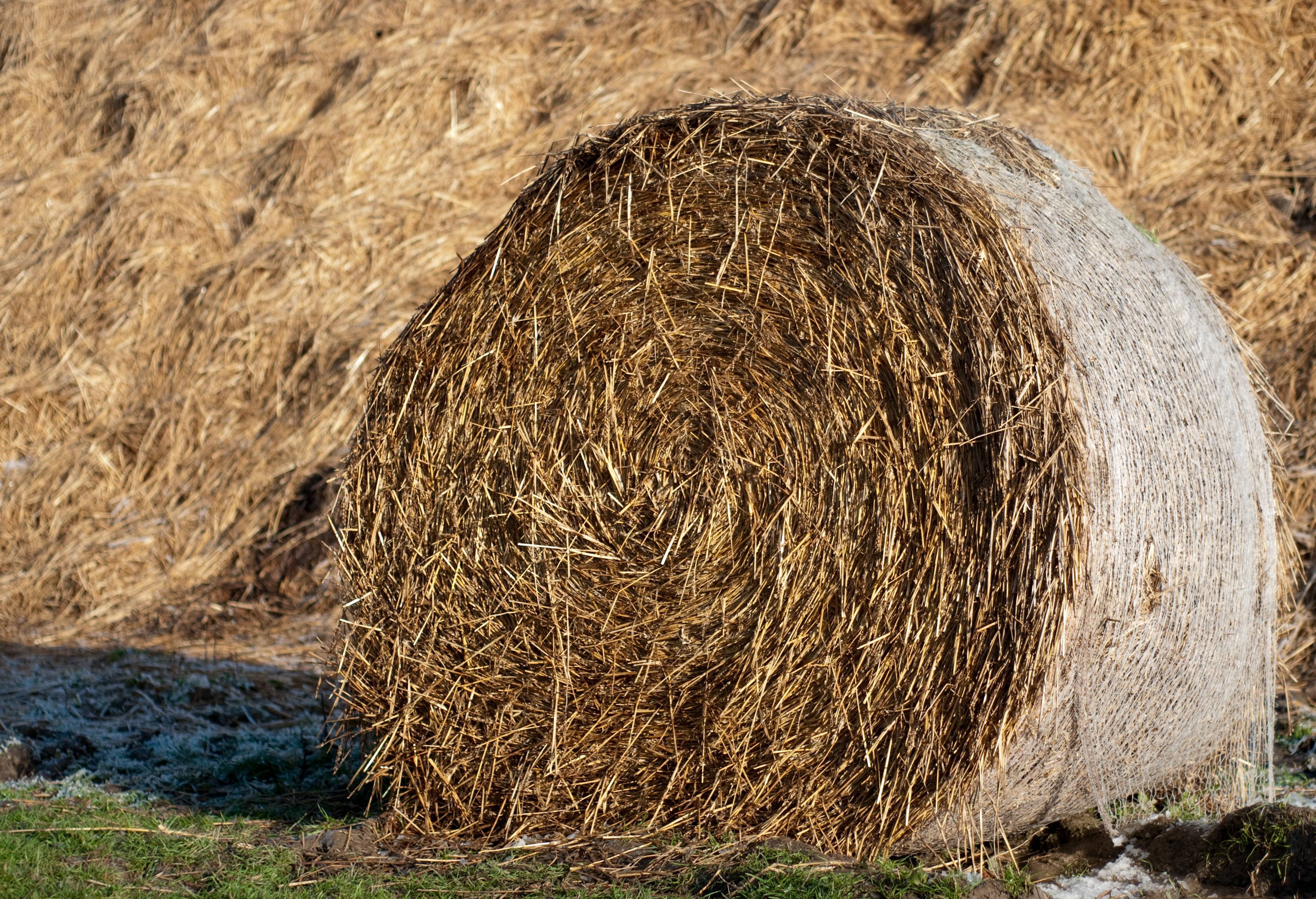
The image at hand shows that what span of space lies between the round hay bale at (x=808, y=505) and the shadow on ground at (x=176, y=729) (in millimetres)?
609

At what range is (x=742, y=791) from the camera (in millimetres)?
3967

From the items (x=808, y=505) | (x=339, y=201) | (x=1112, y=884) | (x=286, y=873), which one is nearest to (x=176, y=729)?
(x=286, y=873)

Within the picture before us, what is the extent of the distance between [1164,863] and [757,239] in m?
2.13

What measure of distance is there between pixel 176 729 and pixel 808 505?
10.6ft

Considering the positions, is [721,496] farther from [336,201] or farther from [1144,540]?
[336,201]

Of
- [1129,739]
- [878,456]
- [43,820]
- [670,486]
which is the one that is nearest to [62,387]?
[43,820]

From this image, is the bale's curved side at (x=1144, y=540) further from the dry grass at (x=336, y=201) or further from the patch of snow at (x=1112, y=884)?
the dry grass at (x=336, y=201)

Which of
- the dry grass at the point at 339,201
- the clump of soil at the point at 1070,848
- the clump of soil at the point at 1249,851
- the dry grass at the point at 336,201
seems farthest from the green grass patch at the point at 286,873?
the dry grass at the point at 336,201

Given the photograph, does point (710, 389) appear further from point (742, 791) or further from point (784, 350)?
point (742, 791)

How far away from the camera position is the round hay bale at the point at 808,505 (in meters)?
3.61

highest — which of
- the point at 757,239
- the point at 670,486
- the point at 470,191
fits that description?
the point at 470,191

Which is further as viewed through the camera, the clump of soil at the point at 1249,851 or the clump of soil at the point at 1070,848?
the clump of soil at the point at 1070,848

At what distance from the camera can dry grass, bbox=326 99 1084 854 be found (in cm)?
364

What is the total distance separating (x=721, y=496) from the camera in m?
4.12
